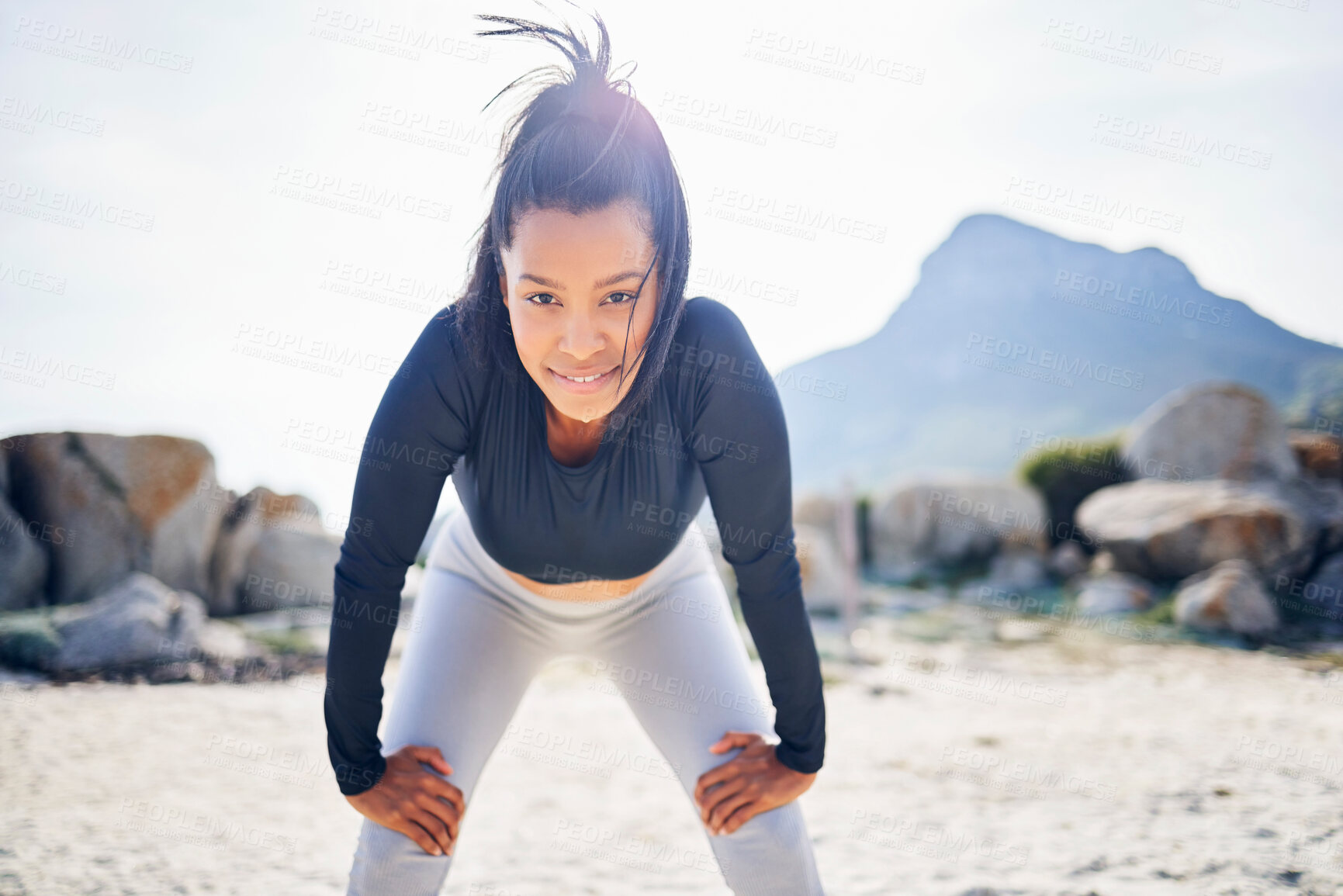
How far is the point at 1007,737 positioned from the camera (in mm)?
5371

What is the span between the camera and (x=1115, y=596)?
32.1 feet

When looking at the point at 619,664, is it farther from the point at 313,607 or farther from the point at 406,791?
the point at 313,607

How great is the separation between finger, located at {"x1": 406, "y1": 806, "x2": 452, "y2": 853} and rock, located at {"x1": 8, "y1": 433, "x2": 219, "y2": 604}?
8.47 m

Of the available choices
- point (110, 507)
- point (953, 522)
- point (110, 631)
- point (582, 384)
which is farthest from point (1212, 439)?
point (110, 507)

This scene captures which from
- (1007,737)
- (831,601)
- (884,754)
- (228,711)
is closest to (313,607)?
(228,711)

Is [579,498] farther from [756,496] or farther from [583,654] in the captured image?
[583,654]

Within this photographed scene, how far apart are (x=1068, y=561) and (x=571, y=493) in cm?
1157

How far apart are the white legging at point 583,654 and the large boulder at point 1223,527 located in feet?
32.6

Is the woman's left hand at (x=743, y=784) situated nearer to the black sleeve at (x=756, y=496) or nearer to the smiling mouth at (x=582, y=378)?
the black sleeve at (x=756, y=496)

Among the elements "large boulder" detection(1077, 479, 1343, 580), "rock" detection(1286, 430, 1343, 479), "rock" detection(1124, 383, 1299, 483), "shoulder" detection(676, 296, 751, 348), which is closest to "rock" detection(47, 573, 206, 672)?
"shoulder" detection(676, 296, 751, 348)

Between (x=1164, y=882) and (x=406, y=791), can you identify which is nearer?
(x=406, y=791)

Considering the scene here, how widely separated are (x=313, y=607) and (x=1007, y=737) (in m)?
7.53

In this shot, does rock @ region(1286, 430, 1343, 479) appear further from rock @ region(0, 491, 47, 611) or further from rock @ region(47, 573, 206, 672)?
rock @ region(0, 491, 47, 611)

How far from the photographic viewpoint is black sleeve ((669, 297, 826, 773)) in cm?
180
